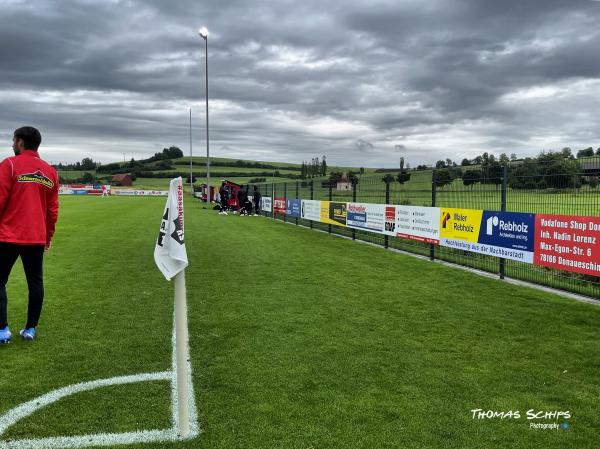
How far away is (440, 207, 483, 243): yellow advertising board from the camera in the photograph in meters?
9.72

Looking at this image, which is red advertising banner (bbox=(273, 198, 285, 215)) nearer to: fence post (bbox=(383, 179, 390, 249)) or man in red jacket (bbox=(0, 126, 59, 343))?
fence post (bbox=(383, 179, 390, 249))

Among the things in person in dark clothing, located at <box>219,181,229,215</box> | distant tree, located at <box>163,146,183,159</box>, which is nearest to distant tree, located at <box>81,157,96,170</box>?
distant tree, located at <box>163,146,183,159</box>

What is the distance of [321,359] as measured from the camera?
4.87 m

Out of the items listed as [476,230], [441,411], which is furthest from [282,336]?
[476,230]

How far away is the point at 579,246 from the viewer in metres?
7.29

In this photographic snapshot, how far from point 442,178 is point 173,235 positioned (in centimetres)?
893

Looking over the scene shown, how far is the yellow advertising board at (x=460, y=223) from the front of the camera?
9719 mm

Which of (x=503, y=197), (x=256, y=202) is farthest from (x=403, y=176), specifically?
(x=256, y=202)

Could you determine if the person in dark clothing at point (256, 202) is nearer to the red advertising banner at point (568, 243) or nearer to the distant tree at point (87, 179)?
the red advertising banner at point (568, 243)

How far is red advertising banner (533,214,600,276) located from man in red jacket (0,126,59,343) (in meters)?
6.87

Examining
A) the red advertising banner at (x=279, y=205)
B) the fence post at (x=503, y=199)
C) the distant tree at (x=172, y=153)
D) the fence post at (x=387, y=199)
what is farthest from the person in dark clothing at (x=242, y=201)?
the distant tree at (x=172, y=153)

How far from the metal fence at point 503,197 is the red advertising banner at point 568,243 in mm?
182

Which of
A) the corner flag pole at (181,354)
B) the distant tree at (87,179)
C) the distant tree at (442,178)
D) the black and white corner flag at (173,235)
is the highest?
the distant tree at (87,179)

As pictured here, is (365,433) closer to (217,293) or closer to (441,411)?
(441,411)
